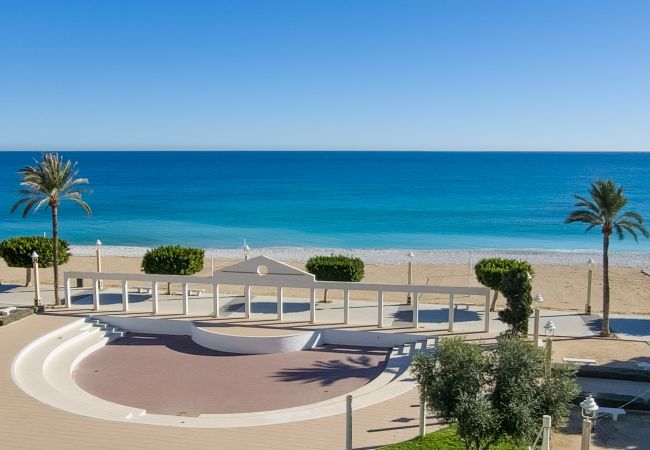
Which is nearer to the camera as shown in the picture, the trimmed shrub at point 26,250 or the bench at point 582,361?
the bench at point 582,361

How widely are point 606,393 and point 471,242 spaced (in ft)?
128

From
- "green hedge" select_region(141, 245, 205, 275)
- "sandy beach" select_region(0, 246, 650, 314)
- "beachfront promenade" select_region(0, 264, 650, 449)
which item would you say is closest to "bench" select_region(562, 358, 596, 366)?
"beachfront promenade" select_region(0, 264, 650, 449)

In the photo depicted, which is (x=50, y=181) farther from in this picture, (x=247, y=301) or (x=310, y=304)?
(x=310, y=304)

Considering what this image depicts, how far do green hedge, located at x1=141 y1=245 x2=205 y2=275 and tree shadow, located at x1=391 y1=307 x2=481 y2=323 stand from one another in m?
8.69

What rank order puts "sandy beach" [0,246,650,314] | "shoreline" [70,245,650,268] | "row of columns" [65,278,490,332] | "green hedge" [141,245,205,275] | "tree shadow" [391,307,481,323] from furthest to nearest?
"shoreline" [70,245,650,268]
"sandy beach" [0,246,650,314]
"green hedge" [141,245,205,275]
"tree shadow" [391,307,481,323]
"row of columns" [65,278,490,332]

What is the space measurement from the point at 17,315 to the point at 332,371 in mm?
11841

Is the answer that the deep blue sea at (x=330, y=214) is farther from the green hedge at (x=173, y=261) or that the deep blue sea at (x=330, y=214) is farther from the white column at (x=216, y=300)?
the white column at (x=216, y=300)

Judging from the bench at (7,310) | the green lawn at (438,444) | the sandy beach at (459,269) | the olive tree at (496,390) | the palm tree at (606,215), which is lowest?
the green lawn at (438,444)

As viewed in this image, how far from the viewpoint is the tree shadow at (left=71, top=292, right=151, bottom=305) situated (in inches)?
958

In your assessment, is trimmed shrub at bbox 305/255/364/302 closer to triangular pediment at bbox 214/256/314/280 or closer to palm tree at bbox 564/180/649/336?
triangular pediment at bbox 214/256/314/280

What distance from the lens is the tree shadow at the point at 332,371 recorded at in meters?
17.4

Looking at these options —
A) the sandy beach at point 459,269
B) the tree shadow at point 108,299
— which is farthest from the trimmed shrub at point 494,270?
the tree shadow at point 108,299

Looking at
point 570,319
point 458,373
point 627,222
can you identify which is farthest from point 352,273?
point 458,373

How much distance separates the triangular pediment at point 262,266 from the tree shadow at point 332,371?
3715mm
